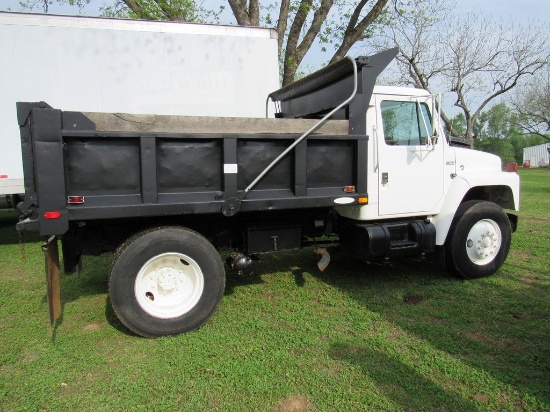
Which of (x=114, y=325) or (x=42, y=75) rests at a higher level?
(x=42, y=75)

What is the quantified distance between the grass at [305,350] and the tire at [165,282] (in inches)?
6.7

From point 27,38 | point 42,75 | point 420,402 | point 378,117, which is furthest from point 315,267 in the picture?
point 27,38

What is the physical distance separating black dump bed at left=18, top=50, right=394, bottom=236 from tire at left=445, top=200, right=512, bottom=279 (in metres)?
1.59

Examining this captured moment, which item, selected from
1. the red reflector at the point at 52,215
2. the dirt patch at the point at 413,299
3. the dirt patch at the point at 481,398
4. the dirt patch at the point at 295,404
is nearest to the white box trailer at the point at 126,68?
the red reflector at the point at 52,215

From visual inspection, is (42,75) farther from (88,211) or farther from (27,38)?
(88,211)

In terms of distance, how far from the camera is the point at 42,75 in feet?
24.2

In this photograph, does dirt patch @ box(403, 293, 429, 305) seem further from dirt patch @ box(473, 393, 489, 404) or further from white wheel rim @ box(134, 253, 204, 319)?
white wheel rim @ box(134, 253, 204, 319)

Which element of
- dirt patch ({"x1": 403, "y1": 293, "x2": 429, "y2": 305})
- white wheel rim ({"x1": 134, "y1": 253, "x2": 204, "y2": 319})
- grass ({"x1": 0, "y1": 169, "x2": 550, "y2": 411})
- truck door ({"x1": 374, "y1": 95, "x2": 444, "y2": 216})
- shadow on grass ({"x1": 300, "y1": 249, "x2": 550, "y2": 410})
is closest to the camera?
grass ({"x1": 0, "y1": 169, "x2": 550, "y2": 411})

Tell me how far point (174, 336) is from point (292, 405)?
4.91ft

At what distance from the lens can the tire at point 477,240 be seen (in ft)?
17.9

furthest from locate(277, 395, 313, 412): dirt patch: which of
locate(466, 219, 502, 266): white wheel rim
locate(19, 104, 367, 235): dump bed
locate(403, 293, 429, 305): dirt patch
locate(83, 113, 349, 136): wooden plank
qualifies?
Result: locate(466, 219, 502, 266): white wheel rim

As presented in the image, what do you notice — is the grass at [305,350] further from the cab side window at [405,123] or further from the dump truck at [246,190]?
the cab side window at [405,123]

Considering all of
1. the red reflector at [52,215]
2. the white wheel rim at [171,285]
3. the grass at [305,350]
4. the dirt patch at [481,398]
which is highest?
the red reflector at [52,215]

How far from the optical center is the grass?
3.07 meters
